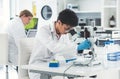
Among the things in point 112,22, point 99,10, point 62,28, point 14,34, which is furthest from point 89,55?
point 99,10

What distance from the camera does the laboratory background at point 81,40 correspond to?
2.32 meters

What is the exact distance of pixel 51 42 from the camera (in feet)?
8.70

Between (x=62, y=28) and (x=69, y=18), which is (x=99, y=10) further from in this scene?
(x=69, y=18)

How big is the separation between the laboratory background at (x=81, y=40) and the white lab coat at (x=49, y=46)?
0.41 feet

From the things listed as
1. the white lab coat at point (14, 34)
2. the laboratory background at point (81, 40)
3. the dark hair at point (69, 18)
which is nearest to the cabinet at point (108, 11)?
the laboratory background at point (81, 40)

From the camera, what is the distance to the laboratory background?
232cm

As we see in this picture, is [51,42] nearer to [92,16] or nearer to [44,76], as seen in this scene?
[44,76]

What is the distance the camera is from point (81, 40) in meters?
2.96

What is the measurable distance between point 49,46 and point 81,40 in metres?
0.46

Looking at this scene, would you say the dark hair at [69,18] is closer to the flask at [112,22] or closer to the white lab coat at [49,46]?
the white lab coat at [49,46]

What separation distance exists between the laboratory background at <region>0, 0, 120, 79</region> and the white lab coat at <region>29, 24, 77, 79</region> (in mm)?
124

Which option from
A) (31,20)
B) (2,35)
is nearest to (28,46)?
(2,35)

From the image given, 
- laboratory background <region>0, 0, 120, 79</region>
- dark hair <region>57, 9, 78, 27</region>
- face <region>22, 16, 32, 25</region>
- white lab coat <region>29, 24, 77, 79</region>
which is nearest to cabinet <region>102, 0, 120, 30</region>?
laboratory background <region>0, 0, 120, 79</region>

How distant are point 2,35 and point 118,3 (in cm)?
210
